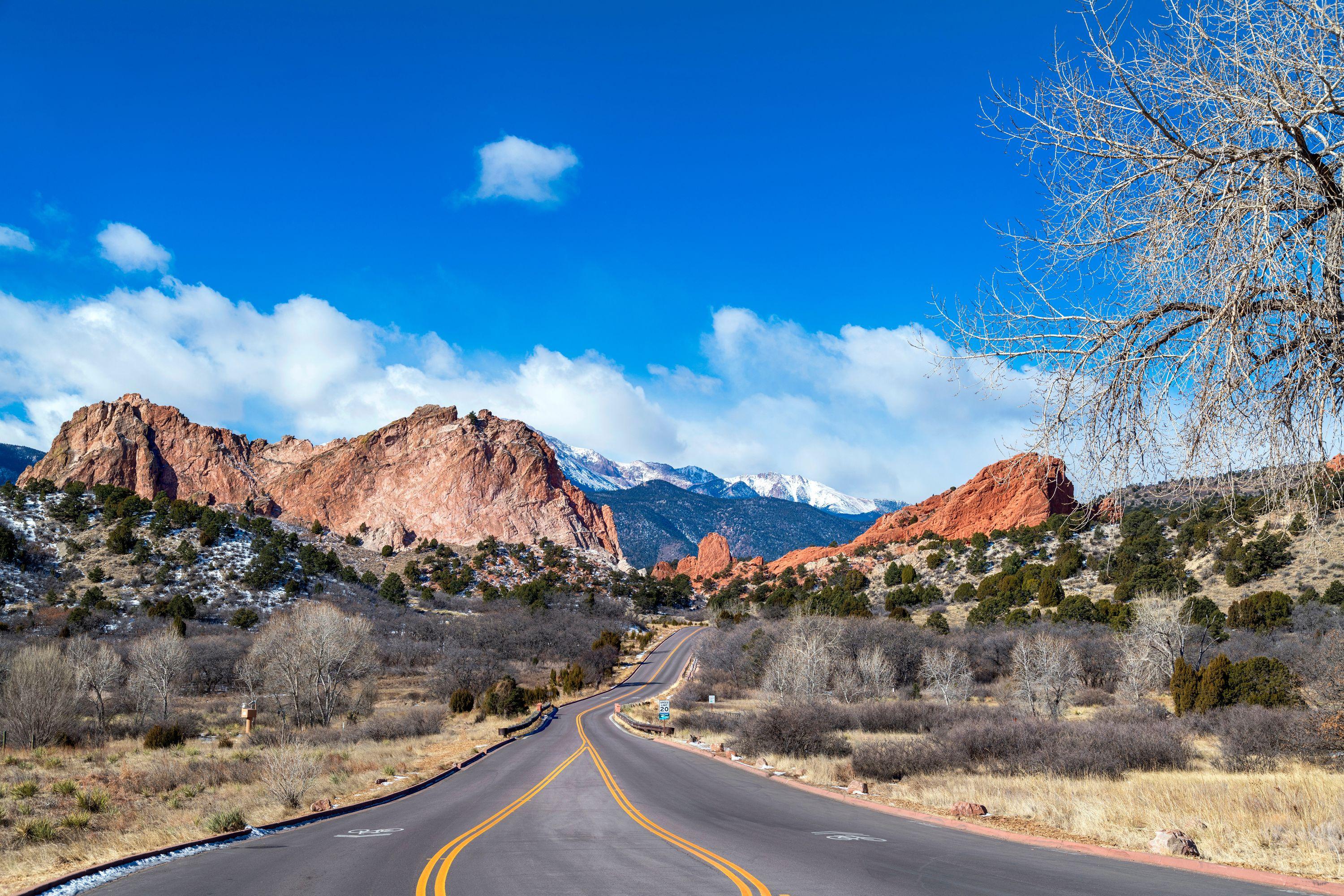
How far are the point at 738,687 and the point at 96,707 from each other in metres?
37.8

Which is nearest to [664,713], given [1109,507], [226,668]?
[226,668]

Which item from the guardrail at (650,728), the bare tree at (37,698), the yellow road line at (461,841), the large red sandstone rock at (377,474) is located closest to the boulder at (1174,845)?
the yellow road line at (461,841)

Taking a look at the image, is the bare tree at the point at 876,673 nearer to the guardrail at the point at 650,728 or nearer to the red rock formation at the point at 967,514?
the guardrail at the point at 650,728

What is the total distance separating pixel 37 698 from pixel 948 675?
3992cm

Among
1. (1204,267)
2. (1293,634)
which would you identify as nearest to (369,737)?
(1204,267)

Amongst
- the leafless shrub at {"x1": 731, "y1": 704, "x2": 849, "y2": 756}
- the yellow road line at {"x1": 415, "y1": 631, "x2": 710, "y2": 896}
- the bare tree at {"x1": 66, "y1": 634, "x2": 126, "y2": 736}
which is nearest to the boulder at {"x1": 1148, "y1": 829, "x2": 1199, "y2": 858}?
the yellow road line at {"x1": 415, "y1": 631, "x2": 710, "y2": 896}

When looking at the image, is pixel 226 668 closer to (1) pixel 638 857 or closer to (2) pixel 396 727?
(2) pixel 396 727

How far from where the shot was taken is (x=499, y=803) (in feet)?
54.2

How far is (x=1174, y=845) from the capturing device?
9289mm

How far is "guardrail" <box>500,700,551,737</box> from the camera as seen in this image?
3522cm

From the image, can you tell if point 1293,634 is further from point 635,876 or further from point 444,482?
point 444,482

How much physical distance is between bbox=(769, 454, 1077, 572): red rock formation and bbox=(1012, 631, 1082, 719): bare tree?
4488 cm

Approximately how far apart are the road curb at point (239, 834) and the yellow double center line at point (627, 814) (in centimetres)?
317

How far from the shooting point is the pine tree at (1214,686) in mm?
26219
